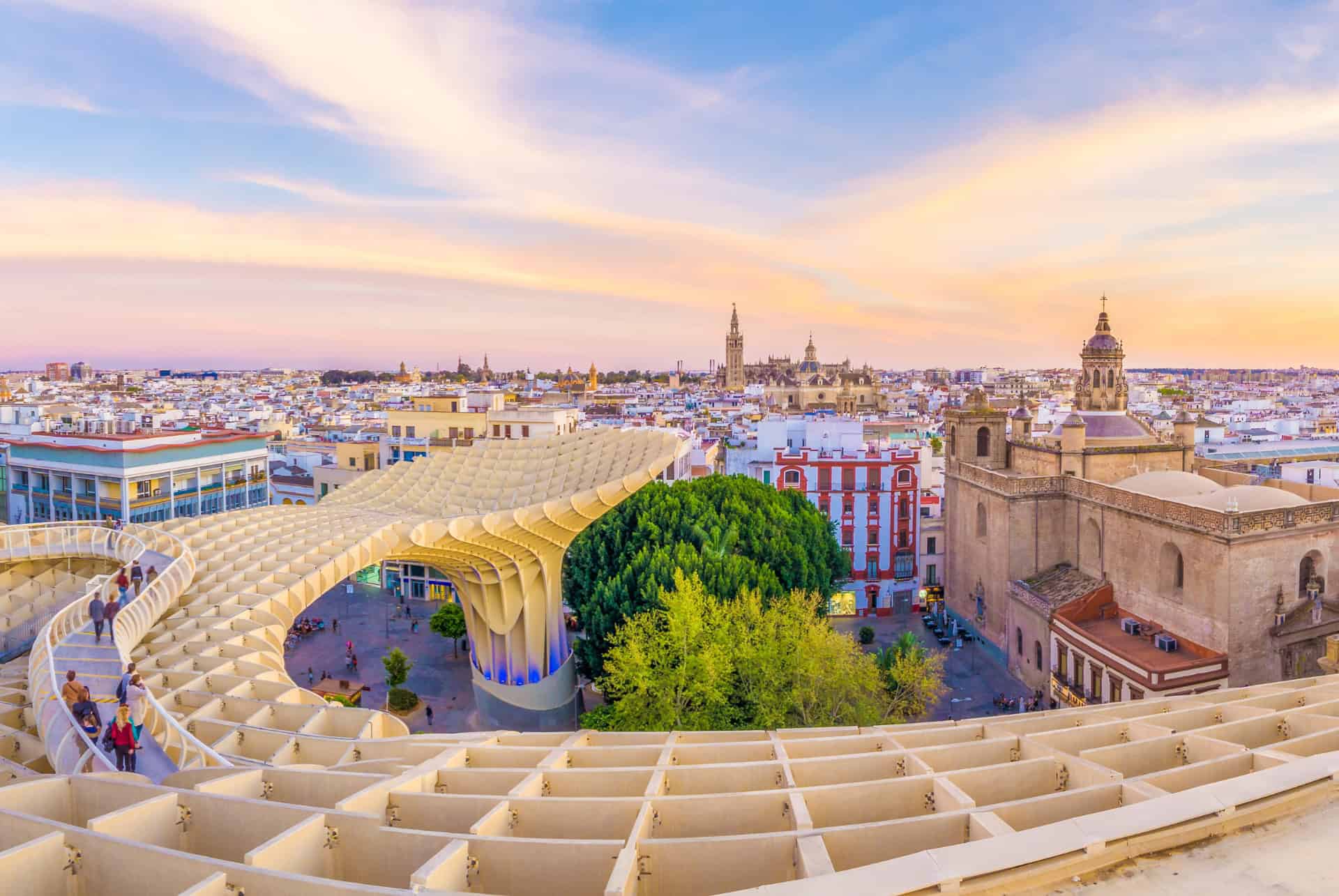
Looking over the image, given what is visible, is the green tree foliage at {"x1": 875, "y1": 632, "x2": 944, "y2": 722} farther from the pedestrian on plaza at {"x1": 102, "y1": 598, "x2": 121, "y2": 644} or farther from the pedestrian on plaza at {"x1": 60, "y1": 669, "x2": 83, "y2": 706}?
the pedestrian on plaza at {"x1": 60, "y1": 669, "x2": 83, "y2": 706}

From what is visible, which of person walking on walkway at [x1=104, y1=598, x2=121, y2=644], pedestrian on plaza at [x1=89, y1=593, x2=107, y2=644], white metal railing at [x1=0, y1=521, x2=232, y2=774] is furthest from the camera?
person walking on walkway at [x1=104, y1=598, x2=121, y2=644]

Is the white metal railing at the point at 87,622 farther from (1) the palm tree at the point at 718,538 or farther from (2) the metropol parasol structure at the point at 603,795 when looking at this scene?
(1) the palm tree at the point at 718,538

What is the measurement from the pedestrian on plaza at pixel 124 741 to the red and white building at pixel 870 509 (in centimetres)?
3574

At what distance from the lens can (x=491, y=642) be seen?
32250 mm

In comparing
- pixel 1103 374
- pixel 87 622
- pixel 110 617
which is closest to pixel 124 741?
pixel 110 617

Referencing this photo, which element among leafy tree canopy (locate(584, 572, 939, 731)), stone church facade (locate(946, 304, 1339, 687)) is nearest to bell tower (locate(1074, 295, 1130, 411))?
stone church facade (locate(946, 304, 1339, 687))

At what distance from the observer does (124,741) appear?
10453mm

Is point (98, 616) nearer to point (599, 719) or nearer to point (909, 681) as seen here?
point (599, 719)

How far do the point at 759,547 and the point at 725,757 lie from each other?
20.4 meters

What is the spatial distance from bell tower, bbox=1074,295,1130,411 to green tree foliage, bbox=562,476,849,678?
19564mm

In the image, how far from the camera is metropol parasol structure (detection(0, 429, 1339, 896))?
267 inches

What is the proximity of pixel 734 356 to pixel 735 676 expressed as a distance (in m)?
176

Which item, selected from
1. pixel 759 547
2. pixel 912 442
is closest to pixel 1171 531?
pixel 759 547

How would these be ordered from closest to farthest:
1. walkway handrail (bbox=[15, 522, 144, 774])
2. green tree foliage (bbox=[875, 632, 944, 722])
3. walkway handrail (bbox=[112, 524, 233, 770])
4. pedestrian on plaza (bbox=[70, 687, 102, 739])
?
walkway handrail (bbox=[15, 522, 144, 774])
pedestrian on plaza (bbox=[70, 687, 102, 739])
walkway handrail (bbox=[112, 524, 233, 770])
green tree foliage (bbox=[875, 632, 944, 722])
